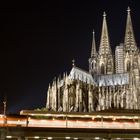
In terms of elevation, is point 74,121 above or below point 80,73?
below

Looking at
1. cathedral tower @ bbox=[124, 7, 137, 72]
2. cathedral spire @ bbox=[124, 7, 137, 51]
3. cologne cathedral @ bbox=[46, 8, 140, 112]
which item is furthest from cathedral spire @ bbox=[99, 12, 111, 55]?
cathedral tower @ bbox=[124, 7, 137, 72]

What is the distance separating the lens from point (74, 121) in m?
34.7

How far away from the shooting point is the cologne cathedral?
9079 cm

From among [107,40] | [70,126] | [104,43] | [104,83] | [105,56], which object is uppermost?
[107,40]

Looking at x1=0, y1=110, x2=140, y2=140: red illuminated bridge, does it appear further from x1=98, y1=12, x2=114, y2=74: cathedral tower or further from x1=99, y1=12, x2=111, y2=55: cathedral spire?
x1=99, y1=12, x2=111, y2=55: cathedral spire

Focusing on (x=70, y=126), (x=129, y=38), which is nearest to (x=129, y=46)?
(x=129, y=38)

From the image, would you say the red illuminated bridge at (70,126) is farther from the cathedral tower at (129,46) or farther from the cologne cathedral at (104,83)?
the cathedral tower at (129,46)

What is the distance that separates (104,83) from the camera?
10588cm

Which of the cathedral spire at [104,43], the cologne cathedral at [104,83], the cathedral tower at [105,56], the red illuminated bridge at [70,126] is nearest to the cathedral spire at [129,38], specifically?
the cologne cathedral at [104,83]

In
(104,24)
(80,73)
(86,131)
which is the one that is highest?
(104,24)

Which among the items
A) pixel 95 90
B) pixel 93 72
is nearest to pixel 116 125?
pixel 95 90

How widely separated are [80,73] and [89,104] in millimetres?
13029

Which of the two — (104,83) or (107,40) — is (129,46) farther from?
(104,83)

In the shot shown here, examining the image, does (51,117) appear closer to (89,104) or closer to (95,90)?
(89,104)
